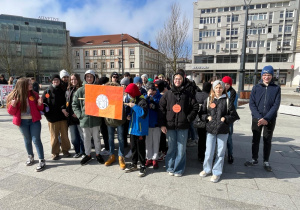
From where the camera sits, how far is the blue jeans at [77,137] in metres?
4.18

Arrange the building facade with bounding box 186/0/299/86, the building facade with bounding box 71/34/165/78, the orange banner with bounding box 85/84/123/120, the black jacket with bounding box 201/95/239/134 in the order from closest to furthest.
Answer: the black jacket with bounding box 201/95/239/134 → the orange banner with bounding box 85/84/123/120 → the building facade with bounding box 186/0/299/86 → the building facade with bounding box 71/34/165/78

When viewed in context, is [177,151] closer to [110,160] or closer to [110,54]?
[110,160]

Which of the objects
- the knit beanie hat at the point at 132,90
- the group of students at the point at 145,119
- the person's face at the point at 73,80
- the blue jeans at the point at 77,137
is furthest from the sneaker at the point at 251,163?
the person's face at the point at 73,80

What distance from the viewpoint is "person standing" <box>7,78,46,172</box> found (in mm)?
3518

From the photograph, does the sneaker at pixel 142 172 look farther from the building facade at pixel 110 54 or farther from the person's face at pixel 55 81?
the building facade at pixel 110 54

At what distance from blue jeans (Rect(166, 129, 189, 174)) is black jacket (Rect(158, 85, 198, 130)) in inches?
6.3

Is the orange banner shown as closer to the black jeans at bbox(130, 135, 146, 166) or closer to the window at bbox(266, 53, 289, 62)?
the black jeans at bbox(130, 135, 146, 166)

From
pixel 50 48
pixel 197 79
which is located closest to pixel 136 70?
pixel 197 79

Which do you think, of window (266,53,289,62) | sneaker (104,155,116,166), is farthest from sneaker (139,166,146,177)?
window (266,53,289,62)

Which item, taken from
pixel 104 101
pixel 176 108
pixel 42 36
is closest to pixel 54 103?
pixel 104 101

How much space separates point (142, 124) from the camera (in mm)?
3479

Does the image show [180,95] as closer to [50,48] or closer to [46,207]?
[46,207]

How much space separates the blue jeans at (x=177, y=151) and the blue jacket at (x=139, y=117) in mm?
495

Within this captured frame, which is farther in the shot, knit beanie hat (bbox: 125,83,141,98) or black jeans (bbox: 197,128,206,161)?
black jeans (bbox: 197,128,206,161)
